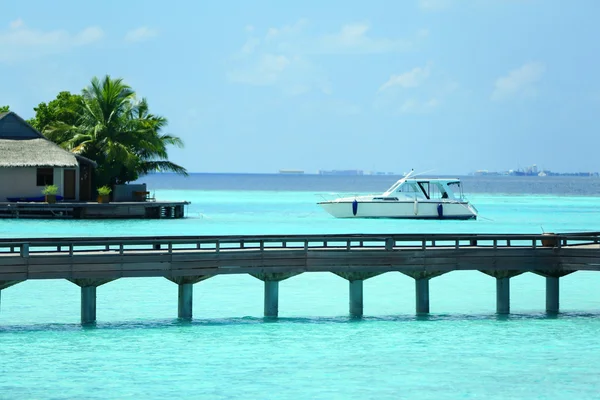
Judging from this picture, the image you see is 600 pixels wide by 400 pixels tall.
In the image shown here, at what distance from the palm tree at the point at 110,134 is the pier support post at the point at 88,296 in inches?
1700

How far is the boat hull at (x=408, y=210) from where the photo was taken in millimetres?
74000

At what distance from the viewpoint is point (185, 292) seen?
92.5 ft

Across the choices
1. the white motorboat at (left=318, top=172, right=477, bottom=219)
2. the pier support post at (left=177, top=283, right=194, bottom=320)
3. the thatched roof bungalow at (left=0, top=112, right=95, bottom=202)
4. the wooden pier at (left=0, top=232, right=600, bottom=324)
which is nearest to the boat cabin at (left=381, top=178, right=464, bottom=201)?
the white motorboat at (left=318, top=172, right=477, bottom=219)

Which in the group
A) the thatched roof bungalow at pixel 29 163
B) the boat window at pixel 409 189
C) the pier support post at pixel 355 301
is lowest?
the pier support post at pixel 355 301

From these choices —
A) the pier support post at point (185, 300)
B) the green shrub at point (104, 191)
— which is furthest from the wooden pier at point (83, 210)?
the pier support post at point (185, 300)

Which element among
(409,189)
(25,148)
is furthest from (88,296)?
(409,189)

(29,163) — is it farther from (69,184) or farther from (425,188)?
A: (425,188)

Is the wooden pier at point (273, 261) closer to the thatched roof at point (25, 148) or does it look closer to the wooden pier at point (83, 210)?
the thatched roof at point (25, 148)

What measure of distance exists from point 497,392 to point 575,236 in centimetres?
969

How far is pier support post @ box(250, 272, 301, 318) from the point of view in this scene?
27969 millimetres

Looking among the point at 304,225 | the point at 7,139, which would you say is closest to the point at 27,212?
the point at 7,139

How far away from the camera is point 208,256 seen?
27250 millimetres

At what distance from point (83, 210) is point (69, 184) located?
246 centimetres

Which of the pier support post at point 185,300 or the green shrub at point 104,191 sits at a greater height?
the green shrub at point 104,191
